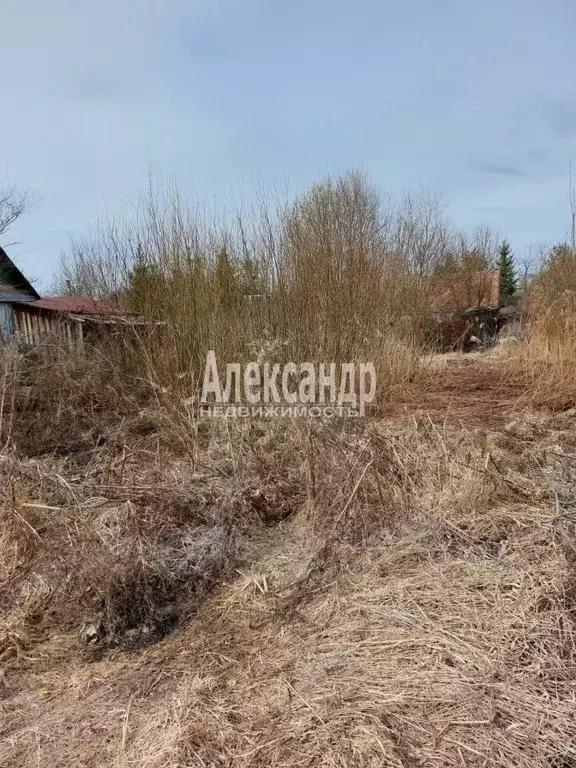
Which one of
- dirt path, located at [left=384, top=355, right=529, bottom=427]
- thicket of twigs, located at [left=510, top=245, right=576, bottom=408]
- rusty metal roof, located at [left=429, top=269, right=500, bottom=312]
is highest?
rusty metal roof, located at [left=429, top=269, right=500, bottom=312]

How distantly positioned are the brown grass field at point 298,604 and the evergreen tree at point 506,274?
47.0 feet

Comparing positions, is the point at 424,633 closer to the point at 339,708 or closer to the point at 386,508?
the point at 339,708

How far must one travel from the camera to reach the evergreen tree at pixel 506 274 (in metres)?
17.3

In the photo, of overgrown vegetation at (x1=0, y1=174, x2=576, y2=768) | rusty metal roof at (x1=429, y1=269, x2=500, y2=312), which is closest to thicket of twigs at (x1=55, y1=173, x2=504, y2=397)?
overgrown vegetation at (x1=0, y1=174, x2=576, y2=768)

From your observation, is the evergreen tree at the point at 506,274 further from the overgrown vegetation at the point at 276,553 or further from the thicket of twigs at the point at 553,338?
the overgrown vegetation at the point at 276,553

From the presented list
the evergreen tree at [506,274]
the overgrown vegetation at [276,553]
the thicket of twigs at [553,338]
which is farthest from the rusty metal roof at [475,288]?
the overgrown vegetation at [276,553]

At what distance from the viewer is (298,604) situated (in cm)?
231

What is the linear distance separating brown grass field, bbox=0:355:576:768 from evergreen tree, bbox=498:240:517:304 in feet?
47.0

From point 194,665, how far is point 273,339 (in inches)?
130

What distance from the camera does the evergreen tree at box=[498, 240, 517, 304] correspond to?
682 inches

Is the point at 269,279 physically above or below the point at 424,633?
above

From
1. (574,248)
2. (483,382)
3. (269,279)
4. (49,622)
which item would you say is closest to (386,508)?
(49,622)

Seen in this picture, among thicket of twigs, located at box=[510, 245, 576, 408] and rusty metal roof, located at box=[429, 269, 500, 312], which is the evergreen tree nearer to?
rusty metal roof, located at box=[429, 269, 500, 312]

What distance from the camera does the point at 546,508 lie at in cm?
269
